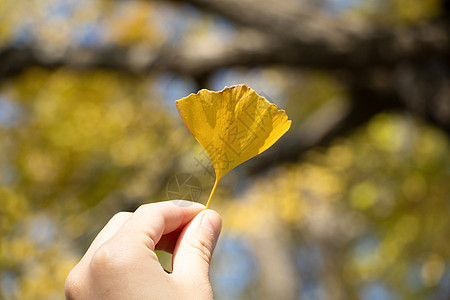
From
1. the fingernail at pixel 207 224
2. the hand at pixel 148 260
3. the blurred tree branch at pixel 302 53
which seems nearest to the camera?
the hand at pixel 148 260

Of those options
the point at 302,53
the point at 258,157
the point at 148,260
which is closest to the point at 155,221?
the point at 148,260

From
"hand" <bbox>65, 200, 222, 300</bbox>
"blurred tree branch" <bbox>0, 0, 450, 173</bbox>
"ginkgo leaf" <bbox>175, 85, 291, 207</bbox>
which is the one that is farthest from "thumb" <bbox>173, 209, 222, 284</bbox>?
"blurred tree branch" <bbox>0, 0, 450, 173</bbox>

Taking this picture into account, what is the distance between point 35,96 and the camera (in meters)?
3.11

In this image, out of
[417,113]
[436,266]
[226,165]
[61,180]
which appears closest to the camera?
[226,165]

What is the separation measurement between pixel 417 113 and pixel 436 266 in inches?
32.1

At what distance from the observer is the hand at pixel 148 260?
450 millimetres

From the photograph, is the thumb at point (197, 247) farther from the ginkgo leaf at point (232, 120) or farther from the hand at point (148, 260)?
the ginkgo leaf at point (232, 120)

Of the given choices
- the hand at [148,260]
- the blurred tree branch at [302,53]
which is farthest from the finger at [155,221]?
the blurred tree branch at [302,53]

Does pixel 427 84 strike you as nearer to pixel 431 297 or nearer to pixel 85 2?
pixel 431 297

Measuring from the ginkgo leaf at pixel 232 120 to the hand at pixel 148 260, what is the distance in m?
0.10

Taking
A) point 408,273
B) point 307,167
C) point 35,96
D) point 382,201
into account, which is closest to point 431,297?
point 408,273

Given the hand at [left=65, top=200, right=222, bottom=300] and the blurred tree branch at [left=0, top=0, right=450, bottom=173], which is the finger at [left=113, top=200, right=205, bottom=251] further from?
the blurred tree branch at [left=0, top=0, right=450, bottom=173]

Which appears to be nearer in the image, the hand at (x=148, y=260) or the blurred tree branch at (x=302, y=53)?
the hand at (x=148, y=260)

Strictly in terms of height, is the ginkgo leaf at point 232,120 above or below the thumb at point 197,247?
above
